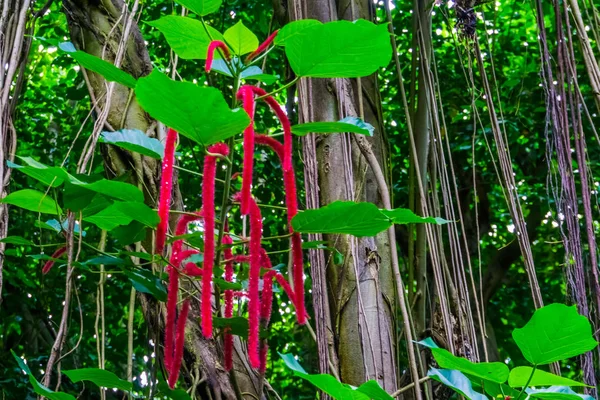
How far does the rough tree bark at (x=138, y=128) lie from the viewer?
119cm

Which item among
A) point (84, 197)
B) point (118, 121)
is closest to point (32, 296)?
point (118, 121)

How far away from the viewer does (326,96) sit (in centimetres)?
140

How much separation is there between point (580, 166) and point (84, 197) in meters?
0.92

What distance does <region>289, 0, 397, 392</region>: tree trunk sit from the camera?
1.25 m

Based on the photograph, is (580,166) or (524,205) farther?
(524,205)

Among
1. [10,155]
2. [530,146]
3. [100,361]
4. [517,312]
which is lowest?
[517,312]

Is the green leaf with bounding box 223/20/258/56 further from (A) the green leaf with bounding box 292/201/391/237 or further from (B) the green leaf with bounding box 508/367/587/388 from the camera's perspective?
(B) the green leaf with bounding box 508/367/587/388

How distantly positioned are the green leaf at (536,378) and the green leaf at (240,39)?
1.44ft

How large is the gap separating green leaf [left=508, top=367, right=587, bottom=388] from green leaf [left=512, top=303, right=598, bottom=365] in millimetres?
28

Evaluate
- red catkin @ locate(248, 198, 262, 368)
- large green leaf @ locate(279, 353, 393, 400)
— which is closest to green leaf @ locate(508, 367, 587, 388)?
large green leaf @ locate(279, 353, 393, 400)

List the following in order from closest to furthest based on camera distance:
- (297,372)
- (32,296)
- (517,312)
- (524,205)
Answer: (297,372)
(32,296)
(524,205)
(517,312)

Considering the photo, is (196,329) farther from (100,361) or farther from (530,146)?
(530,146)

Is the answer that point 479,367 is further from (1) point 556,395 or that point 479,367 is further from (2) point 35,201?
(2) point 35,201

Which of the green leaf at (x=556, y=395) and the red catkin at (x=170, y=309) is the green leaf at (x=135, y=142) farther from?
the green leaf at (x=556, y=395)
